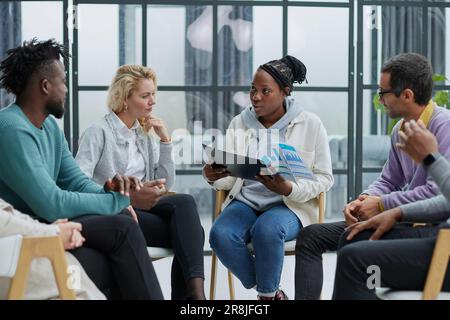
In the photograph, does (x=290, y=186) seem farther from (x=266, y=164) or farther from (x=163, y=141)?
(x=163, y=141)

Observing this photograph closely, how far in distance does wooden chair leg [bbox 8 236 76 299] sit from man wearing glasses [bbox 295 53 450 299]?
111 cm

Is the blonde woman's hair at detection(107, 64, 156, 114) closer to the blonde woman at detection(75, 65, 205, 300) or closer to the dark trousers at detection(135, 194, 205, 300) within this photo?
the blonde woman at detection(75, 65, 205, 300)

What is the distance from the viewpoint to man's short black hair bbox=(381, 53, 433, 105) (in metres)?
2.78

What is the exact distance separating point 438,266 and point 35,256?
3.74 ft

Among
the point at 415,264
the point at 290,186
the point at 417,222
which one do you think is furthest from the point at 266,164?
the point at 415,264

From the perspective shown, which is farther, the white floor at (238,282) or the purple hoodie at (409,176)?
the white floor at (238,282)

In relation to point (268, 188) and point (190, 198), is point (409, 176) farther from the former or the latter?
point (190, 198)

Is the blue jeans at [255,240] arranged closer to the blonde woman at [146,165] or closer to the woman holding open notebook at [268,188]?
the woman holding open notebook at [268,188]

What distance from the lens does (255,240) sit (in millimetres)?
3312

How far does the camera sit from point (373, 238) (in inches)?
104

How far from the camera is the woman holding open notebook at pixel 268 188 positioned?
3305 millimetres

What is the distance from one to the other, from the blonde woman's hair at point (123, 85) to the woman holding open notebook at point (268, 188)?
504mm

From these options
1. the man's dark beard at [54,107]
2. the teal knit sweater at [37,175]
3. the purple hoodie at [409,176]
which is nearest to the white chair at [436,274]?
the purple hoodie at [409,176]

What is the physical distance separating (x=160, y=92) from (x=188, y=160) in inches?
20.3
